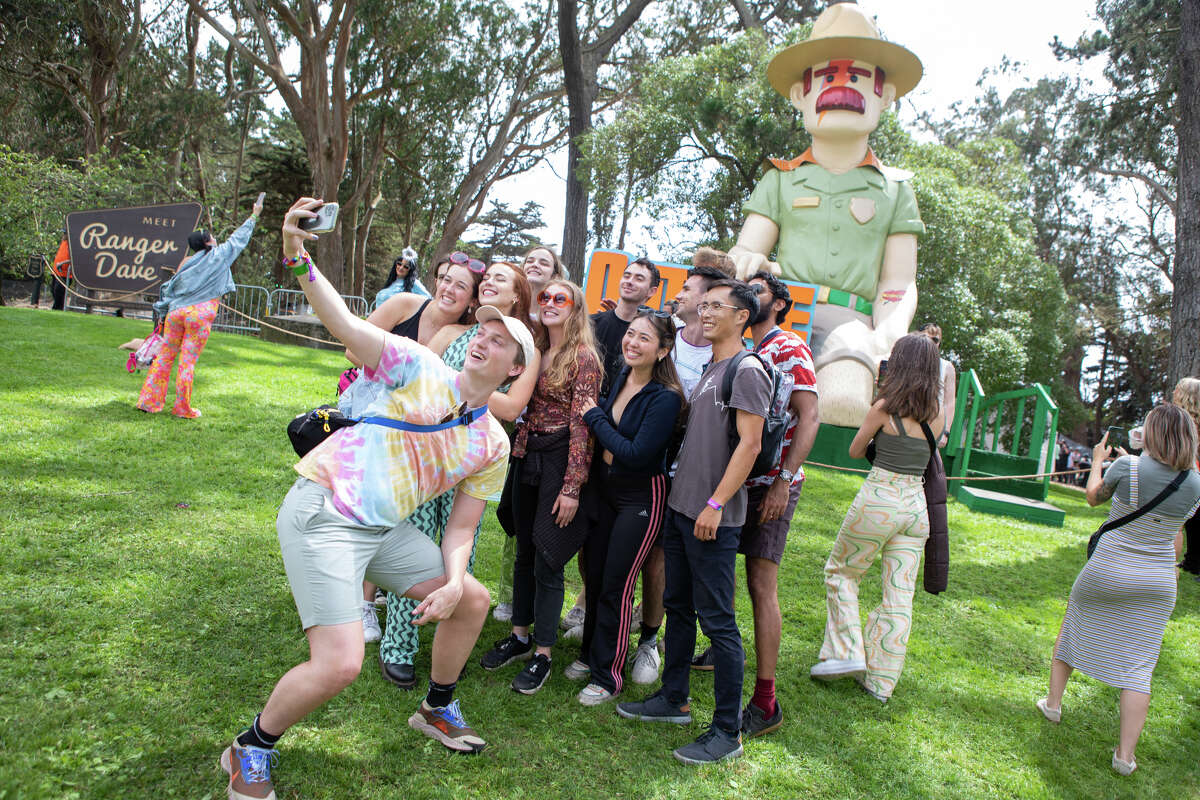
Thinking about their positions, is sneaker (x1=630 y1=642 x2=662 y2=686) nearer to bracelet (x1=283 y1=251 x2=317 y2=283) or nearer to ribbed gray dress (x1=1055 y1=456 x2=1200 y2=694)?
ribbed gray dress (x1=1055 y1=456 x2=1200 y2=694)

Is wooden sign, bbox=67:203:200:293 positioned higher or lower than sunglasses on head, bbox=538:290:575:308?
higher

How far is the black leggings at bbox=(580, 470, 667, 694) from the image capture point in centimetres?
313

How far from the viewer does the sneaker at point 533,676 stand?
312cm

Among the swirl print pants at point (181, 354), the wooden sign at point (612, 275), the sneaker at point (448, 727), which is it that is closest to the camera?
the sneaker at point (448, 727)

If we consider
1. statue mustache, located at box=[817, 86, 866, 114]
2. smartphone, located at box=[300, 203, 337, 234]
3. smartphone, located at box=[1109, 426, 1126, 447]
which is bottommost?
smartphone, located at box=[1109, 426, 1126, 447]

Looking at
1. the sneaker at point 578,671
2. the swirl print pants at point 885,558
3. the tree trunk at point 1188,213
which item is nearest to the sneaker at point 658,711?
the sneaker at point 578,671

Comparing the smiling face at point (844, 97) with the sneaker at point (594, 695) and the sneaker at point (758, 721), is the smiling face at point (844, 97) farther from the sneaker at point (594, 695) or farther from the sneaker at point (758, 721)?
the sneaker at point (594, 695)

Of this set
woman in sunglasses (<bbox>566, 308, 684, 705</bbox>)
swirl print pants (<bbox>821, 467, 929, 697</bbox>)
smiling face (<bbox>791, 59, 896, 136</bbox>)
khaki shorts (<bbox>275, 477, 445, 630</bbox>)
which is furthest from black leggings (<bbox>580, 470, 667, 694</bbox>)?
smiling face (<bbox>791, 59, 896, 136</bbox>)

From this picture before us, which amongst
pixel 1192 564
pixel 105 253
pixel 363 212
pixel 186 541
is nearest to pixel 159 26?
pixel 363 212

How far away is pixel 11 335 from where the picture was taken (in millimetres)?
8812

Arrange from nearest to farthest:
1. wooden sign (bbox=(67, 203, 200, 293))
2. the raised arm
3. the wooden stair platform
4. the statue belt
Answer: the raised arm < the wooden stair platform < the statue belt < wooden sign (bbox=(67, 203, 200, 293))

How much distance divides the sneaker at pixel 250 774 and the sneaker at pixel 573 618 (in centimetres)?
175

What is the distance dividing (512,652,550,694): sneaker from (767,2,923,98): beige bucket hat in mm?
7440

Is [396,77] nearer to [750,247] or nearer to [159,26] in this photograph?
[159,26]
